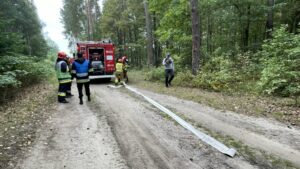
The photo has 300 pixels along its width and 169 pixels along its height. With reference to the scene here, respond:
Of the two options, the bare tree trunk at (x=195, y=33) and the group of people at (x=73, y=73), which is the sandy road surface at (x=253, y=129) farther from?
the bare tree trunk at (x=195, y=33)

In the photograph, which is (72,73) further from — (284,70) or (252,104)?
(284,70)

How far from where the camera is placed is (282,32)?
35.7 feet

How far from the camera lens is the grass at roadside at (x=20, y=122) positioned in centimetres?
497

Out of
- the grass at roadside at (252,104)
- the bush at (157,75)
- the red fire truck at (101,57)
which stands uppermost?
the red fire truck at (101,57)

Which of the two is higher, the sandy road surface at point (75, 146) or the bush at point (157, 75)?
the bush at point (157, 75)

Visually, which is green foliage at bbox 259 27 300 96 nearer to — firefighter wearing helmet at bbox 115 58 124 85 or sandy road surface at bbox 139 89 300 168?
sandy road surface at bbox 139 89 300 168

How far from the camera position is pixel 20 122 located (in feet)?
23.2

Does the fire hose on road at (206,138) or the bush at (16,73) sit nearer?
the fire hose on road at (206,138)

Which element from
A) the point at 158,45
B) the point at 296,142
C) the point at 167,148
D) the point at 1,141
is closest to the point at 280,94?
the point at 296,142

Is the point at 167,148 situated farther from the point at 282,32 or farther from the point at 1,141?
A: the point at 282,32

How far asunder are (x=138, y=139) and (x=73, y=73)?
188 inches

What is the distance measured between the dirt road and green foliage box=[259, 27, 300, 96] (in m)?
3.29

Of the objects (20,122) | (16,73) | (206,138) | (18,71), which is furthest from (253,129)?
(16,73)

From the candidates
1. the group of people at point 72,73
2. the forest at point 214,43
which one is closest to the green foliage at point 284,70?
the forest at point 214,43
